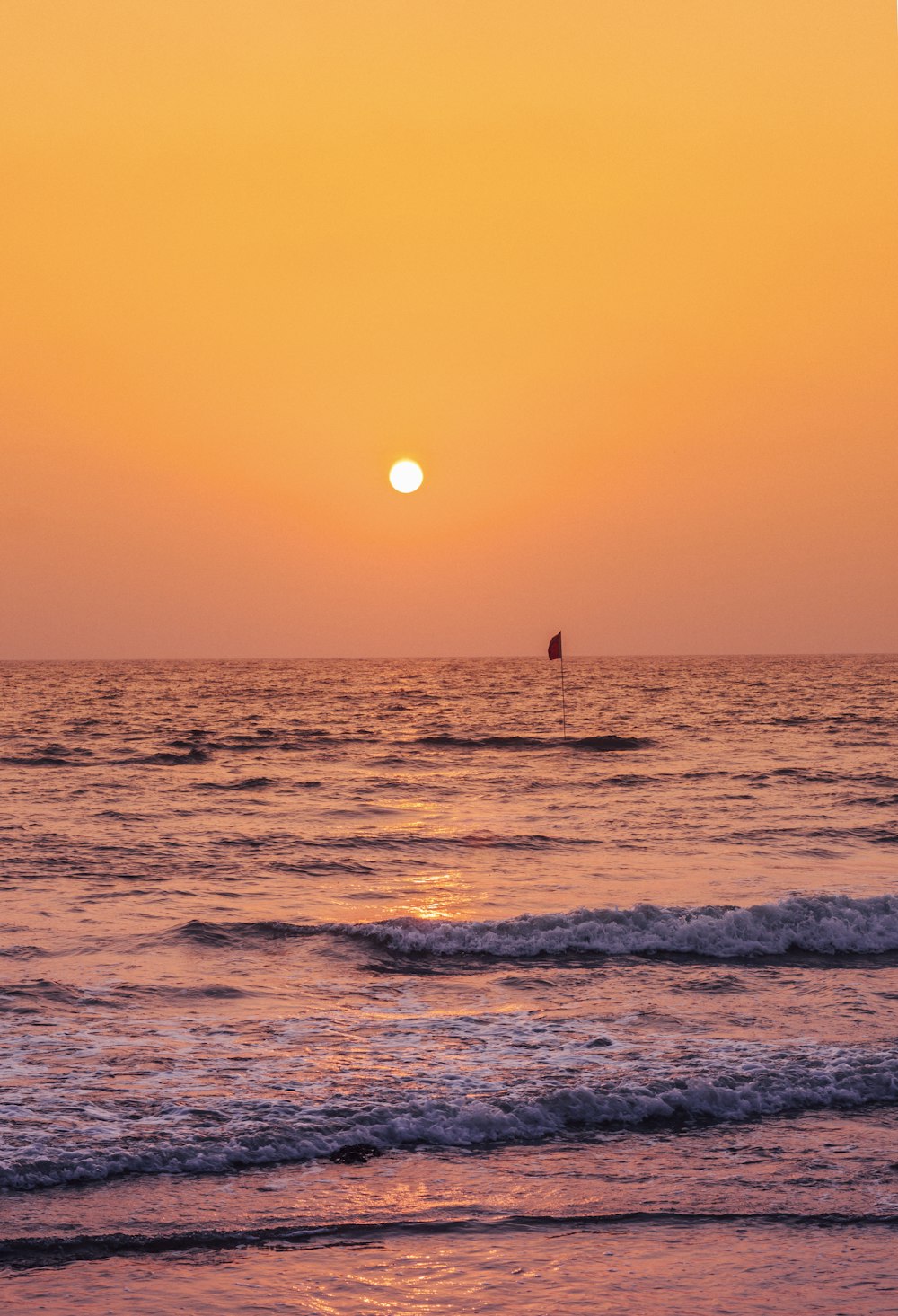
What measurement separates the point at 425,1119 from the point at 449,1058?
5.16ft

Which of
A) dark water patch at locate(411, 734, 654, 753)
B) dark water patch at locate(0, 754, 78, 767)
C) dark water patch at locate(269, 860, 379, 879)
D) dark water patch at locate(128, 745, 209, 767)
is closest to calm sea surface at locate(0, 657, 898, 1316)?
dark water patch at locate(269, 860, 379, 879)

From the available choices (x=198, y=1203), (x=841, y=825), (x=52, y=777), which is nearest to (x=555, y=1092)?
(x=198, y=1203)

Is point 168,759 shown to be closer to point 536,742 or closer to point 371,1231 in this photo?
point 536,742

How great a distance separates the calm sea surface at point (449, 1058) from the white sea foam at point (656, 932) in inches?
2.1

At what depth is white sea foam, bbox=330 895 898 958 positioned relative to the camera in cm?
1591

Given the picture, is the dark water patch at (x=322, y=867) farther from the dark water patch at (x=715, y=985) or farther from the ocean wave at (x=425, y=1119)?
the ocean wave at (x=425, y=1119)

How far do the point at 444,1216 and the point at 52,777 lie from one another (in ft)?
102

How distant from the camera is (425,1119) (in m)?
9.13

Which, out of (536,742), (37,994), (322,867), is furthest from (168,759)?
(37,994)

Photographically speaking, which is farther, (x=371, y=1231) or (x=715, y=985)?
(x=715, y=985)

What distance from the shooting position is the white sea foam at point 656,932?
1591 cm

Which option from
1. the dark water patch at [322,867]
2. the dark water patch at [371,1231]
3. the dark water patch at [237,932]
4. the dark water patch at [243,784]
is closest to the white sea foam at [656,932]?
the dark water patch at [237,932]

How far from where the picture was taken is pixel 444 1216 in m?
7.50

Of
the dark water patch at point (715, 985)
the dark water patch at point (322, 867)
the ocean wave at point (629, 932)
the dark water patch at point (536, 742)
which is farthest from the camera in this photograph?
the dark water patch at point (536, 742)
